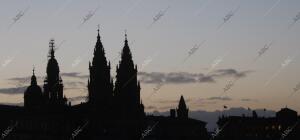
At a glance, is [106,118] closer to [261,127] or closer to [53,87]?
[53,87]

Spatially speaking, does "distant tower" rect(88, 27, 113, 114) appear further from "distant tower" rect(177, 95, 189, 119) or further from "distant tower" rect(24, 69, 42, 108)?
"distant tower" rect(177, 95, 189, 119)

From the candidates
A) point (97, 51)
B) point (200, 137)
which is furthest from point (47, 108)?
point (200, 137)

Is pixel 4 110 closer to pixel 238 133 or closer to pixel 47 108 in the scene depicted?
pixel 47 108

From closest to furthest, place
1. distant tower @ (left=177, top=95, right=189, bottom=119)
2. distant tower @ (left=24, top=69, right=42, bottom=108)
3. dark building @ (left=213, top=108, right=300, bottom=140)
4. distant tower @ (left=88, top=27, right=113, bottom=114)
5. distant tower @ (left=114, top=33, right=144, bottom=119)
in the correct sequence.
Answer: distant tower @ (left=24, top=69, right=42, bottom=108) < distant tower @ (left=88, top=27, right=113, bottom=114) < distant tower @ (left=114, top=33, right=144, bottom=119) < dark building @ (left=213, top=108, right=300, bottom=140) < distant tower @ (left=177, top=95, right=189, bottom=119)

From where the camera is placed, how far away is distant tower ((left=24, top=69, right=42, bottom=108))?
384ft

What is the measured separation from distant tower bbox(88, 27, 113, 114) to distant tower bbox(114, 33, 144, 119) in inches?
99.4

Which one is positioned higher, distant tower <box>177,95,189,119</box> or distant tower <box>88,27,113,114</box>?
distant tower <box>88,27,113,114</box>

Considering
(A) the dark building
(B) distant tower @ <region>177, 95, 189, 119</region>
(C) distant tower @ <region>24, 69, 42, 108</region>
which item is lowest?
(A) the dark building

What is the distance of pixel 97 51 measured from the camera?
403ft

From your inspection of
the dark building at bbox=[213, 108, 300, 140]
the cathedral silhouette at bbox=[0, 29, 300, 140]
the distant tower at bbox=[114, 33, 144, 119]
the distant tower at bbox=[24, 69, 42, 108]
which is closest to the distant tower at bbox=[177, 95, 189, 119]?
the cathedral silhouette at bbox=[0, 29, 300, 140]

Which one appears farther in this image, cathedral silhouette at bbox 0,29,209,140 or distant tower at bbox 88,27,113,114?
distant tower at bbox 88,27,113,114

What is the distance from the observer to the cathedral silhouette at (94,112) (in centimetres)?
10650

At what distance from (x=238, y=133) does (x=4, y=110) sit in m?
63.2

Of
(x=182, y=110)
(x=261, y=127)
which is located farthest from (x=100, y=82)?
(x=261, y=127)
